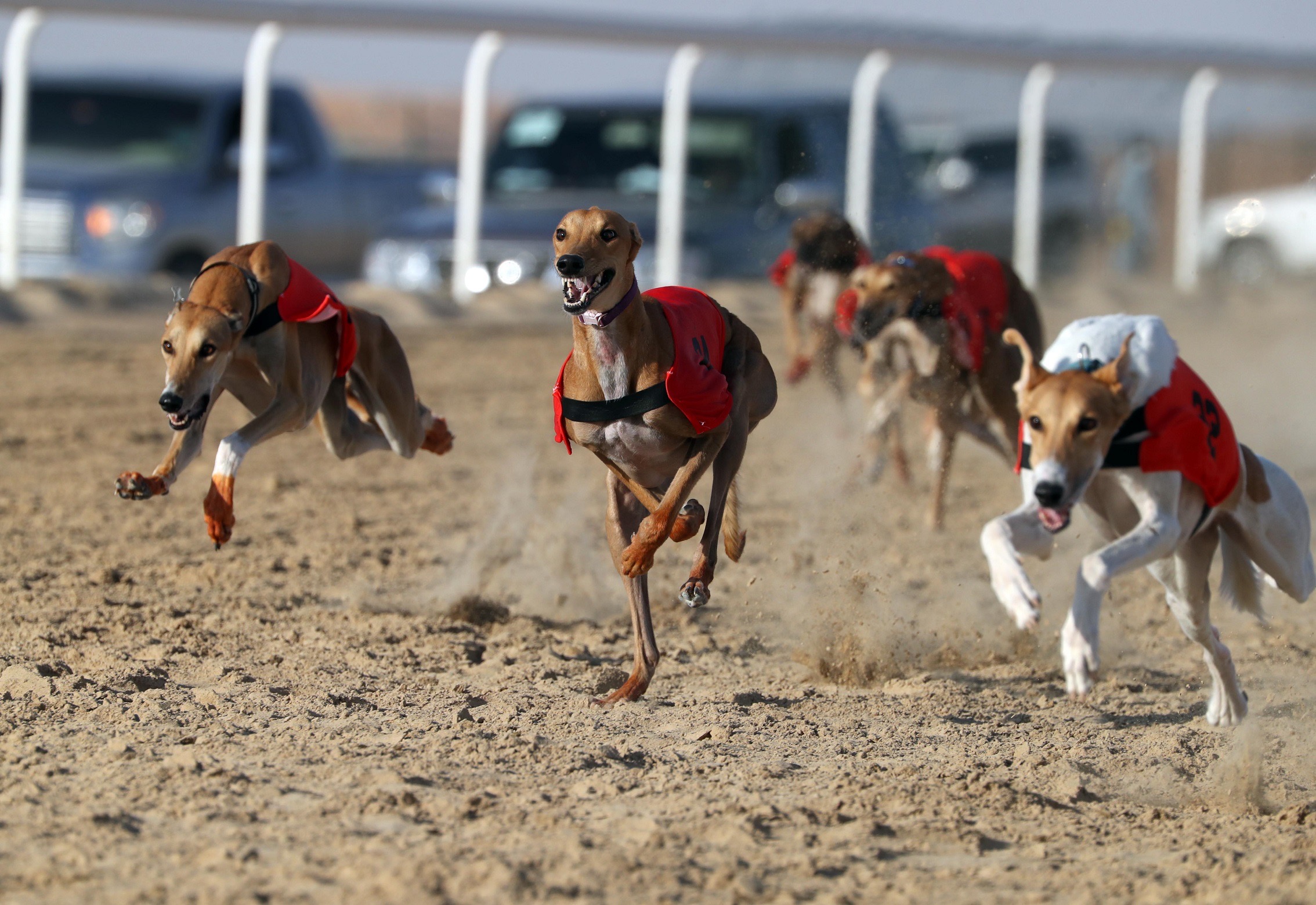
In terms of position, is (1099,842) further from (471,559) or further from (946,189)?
(946,189)

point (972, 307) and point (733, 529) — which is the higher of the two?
point (972, 307)

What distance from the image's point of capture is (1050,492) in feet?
11.8

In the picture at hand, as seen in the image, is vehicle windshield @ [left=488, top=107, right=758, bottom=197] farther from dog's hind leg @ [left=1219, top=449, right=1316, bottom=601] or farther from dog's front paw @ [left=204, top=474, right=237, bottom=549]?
dog's hind leg @ [left=1219, top=449, right=1316, bottom=601]

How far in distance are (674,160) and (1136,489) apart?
858 cm

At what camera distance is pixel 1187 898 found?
10.0 feet

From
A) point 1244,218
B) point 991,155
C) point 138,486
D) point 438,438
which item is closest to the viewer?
point 138,486

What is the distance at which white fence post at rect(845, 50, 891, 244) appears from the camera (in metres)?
12.8

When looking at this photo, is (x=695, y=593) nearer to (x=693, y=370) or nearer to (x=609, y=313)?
(x=693, y=370)

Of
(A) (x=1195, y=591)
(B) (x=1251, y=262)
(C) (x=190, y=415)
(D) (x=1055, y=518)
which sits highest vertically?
(B) (x=1251, y=262)

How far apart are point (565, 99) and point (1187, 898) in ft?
33.4

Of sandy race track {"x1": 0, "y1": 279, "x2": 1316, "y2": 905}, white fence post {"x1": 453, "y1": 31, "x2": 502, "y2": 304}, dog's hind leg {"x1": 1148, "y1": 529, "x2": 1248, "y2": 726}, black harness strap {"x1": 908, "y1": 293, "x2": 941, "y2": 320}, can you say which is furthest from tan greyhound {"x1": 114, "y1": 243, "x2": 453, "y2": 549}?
white fence post {"x1": 453, "y1": 31, "x2": 502, "y2": 304}

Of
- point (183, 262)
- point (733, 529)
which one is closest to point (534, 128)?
point (183, 262)

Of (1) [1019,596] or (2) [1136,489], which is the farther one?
(2) [1136,489]

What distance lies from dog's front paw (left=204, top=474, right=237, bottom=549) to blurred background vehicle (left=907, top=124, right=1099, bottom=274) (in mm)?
10389
